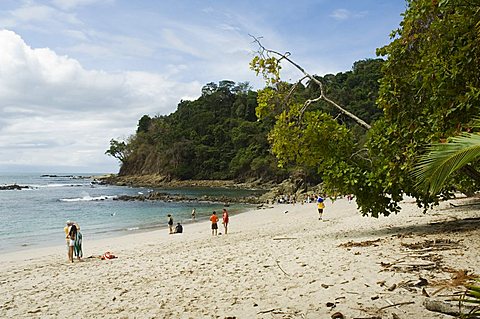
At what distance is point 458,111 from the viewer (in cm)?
716

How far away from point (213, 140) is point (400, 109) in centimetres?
8663

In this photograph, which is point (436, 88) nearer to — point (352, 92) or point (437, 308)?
point (437, 308)

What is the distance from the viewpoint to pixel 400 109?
9133 millimetres

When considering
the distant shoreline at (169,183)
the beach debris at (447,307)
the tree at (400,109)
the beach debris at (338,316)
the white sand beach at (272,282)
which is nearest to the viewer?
the beach debris at (447,307)

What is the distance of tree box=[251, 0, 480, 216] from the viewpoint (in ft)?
23.2

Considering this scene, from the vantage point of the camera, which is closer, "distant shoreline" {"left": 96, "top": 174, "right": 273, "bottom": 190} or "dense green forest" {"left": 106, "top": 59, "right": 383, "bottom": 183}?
"distant shoreline" {"left": 96, "top": 174, "right": 273, "bottom": 190}

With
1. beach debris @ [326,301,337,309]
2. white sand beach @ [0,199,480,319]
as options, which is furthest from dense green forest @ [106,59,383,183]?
beach debris @ [326,301,337,309]

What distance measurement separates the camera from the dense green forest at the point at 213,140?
81.6m

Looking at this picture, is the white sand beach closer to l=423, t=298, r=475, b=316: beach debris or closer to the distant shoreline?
l=423, t=298, r=475, b=316: beach debris

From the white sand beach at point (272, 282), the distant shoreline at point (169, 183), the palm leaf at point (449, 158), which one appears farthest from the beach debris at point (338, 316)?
the distant shoreline at point (169, 183)

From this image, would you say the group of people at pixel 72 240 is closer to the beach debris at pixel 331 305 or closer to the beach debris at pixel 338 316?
the beach debris at pixel 331 305

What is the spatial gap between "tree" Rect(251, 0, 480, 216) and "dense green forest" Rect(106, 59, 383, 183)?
6297 cm

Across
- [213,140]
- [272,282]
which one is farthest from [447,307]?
[213,140]

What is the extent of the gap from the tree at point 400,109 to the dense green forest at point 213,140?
207ft
